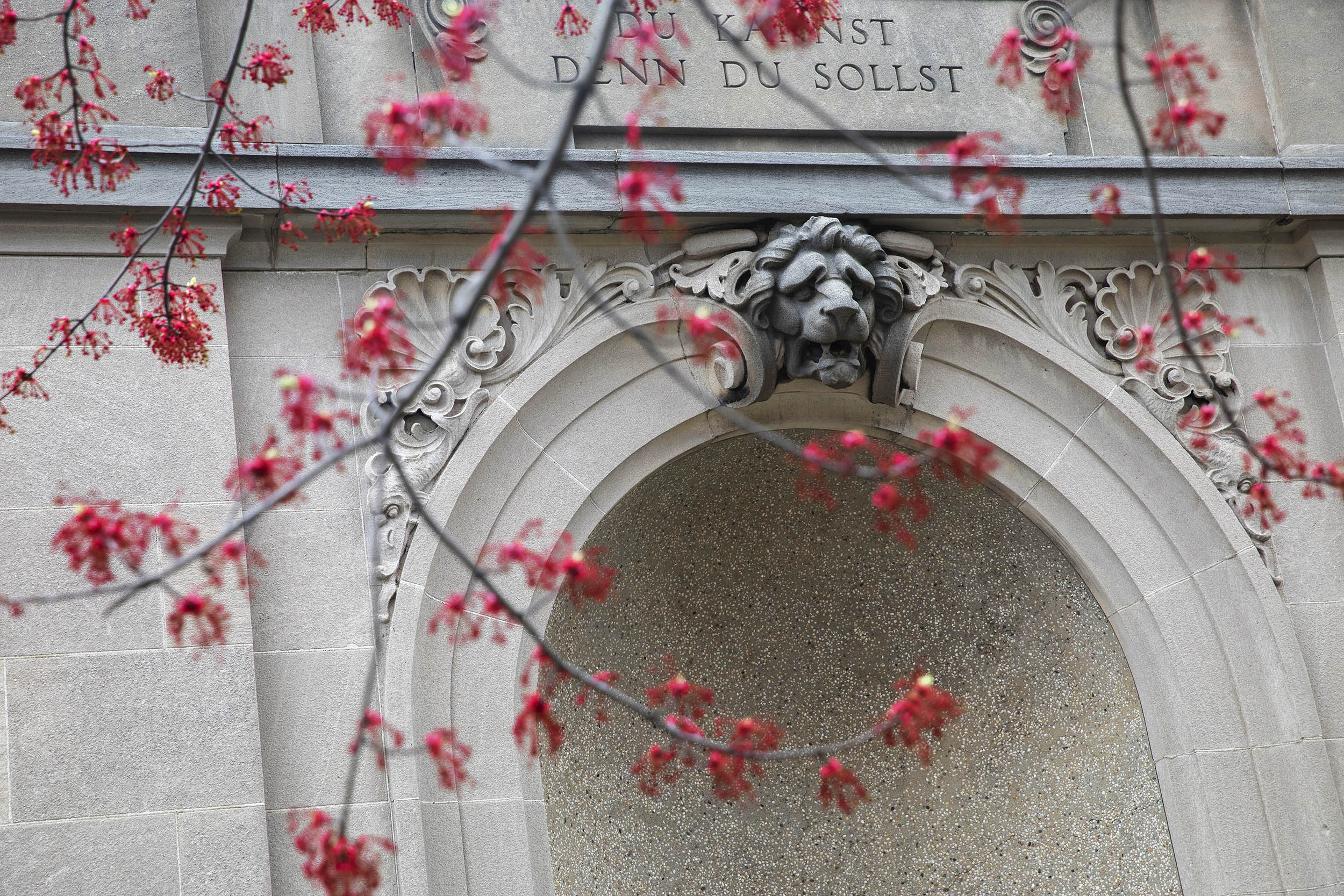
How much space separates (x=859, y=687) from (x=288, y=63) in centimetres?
307

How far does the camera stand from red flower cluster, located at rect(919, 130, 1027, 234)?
125 inches

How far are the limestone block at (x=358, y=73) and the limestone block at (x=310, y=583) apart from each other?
4.14 ft

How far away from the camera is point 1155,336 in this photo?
537 centimetres

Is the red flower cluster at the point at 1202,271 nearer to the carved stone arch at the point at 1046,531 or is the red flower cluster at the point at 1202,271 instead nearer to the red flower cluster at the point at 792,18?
the carved stone arch at the point at 1046,531

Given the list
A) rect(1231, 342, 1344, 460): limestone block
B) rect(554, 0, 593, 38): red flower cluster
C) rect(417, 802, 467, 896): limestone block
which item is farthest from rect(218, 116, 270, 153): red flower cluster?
rect(1231, 342, 1344, 460): limestone block

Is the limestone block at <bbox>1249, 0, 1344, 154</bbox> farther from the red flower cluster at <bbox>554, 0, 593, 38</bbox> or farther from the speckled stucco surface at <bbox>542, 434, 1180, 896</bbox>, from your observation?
the red flower cluster at <bbox>554, 0, 593, 38</bbox>

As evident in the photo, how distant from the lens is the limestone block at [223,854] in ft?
13.6

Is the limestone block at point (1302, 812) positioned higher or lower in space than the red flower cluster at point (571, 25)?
lower

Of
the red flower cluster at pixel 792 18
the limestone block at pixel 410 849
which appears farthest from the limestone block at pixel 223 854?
the red flower cluster at pixel 792 18

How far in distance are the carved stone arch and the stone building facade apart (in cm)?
1

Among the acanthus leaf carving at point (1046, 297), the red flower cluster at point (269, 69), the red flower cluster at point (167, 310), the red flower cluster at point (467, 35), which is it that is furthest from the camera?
the acanthus leaf carving at point (1046, 297)

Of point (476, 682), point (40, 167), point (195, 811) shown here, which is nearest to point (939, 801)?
point (476, 682)

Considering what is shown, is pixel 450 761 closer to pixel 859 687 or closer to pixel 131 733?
pixel 131 733

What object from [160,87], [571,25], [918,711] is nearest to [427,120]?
[918,711]
